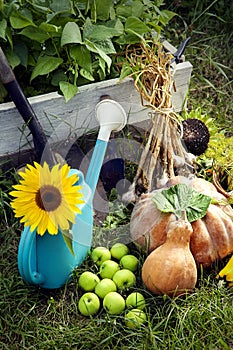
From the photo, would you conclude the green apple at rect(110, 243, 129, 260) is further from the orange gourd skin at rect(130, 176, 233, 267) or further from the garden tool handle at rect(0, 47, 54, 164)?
the garden tool handle at rect(0, 47, 54, 164)

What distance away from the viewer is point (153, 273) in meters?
1.94

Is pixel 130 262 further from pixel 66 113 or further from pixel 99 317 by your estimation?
pixel 66 113

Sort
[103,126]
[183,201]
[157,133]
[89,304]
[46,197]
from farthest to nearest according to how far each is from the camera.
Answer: [157,133], [103,126], [183,201], [89,304], [46,197]

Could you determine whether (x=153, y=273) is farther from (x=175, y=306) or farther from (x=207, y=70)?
(x=207, y=70)

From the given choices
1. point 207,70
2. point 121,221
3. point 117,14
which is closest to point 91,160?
point 121,221

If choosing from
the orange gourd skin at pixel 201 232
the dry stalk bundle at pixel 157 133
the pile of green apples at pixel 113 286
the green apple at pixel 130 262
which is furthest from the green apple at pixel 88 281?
the dry stalk bundle at pixel 157 133

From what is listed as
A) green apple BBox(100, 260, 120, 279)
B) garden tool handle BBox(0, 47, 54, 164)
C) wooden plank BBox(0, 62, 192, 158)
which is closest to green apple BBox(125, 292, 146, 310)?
green apple BBox(100, 260, 120, 279)

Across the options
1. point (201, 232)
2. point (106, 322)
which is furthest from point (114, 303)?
point (201, 232)

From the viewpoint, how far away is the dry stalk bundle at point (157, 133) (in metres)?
2.25

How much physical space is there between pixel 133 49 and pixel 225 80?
737mm

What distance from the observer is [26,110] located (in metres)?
2.12

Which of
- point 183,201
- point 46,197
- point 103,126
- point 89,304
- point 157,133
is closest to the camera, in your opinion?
point 46,197

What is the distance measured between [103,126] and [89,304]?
1.96 ft

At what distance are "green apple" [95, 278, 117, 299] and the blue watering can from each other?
0.12 m
